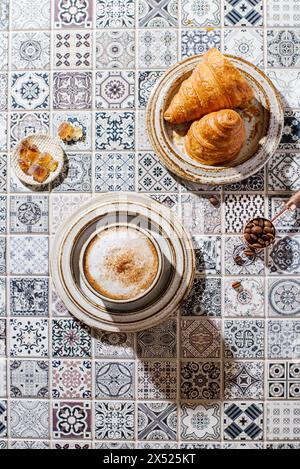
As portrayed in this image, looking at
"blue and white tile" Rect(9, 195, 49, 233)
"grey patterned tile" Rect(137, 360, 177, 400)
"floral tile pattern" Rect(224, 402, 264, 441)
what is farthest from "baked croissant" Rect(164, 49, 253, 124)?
"floral tile pattern" Rect(224, 402, 264, 441)

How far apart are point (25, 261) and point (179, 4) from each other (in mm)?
697

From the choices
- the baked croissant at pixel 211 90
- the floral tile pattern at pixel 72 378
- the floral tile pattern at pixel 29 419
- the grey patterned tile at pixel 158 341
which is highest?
the baked croissant at pixel 211 90

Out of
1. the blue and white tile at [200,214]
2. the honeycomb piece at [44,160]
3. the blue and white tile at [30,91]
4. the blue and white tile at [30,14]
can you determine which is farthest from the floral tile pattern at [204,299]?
the blue and white tile at [30,14]

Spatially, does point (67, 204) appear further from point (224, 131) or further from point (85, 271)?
point (224, 131)

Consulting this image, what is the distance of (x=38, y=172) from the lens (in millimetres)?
1233

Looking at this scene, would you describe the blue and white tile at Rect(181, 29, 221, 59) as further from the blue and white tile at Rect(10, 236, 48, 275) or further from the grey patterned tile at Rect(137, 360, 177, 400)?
the grey patterned tile at Rect(137, 360, 177, 400)

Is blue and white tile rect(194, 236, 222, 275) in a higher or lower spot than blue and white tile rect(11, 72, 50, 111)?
lower

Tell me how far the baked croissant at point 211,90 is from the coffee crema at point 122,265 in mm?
295

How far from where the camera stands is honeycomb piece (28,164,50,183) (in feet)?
4.04

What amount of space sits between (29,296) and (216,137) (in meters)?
0.56

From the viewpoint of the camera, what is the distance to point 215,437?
4.17 feet

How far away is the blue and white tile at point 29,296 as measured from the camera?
49.6 inches

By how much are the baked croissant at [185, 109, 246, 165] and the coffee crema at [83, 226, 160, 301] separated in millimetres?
237

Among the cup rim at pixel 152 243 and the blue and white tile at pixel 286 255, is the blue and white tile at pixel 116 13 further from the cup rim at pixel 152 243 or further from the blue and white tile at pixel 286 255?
the blue and white tile at pixel 286 255
